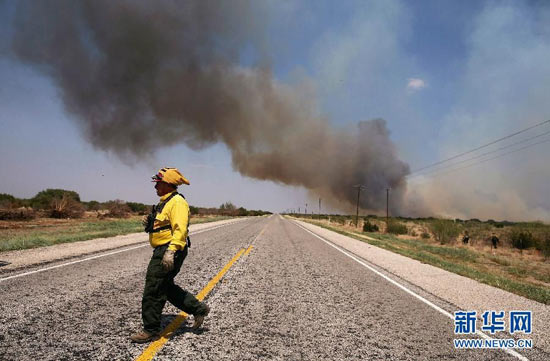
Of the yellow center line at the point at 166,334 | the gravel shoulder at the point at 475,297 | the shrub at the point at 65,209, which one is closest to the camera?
the yellow center line at the point at 166,334

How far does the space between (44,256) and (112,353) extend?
27.9 ft

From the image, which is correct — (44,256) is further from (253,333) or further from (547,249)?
(547,249)

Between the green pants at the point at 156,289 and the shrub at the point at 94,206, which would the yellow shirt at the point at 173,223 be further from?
the shrub at the point at 94,206

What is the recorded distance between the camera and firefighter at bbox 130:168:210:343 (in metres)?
3.51

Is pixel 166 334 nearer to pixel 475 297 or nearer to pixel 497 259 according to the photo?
pixel 475 297

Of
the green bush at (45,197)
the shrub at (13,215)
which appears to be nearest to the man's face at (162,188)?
the shrub at (13,215)

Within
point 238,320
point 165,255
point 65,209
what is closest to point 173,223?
point 165,255

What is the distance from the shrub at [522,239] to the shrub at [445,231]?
13.4 ft

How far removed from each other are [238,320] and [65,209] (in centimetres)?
3701

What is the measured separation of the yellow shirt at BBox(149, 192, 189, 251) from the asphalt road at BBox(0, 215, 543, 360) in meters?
1.14

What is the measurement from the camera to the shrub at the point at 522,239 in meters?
24.8

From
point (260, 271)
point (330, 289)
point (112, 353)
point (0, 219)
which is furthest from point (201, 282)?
point (0, 219)

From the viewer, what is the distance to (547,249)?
21.7 metres

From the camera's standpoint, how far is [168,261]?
11.1 feet
